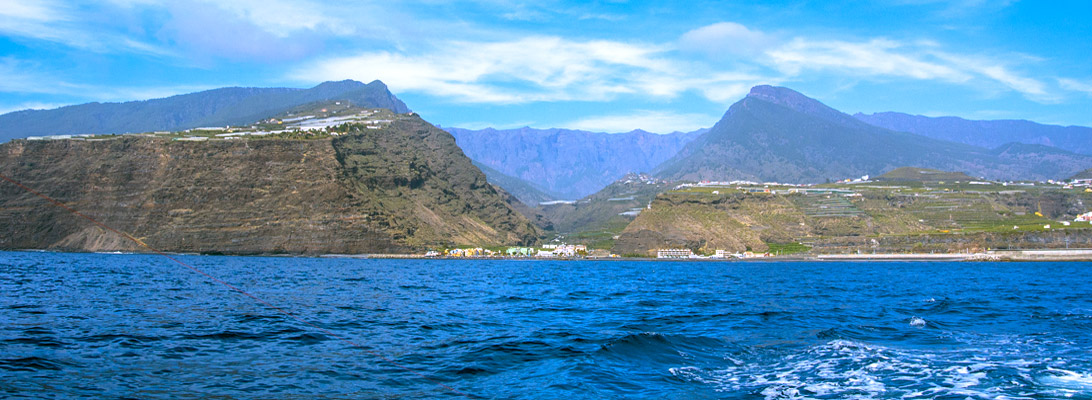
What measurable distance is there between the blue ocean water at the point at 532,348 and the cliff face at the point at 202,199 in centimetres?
9370

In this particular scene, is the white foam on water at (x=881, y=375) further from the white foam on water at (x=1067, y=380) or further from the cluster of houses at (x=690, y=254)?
the cluster of houses at (x=690, y=254)

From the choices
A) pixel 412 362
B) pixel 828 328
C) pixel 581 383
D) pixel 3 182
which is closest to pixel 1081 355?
pixel 828 328

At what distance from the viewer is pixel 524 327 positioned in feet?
91.4

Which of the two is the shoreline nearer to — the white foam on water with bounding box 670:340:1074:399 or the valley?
the valley

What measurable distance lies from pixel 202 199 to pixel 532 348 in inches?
4908

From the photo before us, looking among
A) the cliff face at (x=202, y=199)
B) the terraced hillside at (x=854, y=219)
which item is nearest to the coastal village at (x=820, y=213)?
the terraced hillside at (x=854, y=219)

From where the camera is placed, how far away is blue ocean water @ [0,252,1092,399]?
55.7 ft

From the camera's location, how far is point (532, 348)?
2275cm

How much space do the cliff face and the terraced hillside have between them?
50762mm

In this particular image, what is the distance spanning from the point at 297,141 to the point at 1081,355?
140 metres

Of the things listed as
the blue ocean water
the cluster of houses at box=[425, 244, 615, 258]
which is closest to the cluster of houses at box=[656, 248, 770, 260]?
the cluster of houses at box=[425, 244, 615, 258]

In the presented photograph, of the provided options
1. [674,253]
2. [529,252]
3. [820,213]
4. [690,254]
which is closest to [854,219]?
[820,213]

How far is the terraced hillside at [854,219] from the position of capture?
454 feet

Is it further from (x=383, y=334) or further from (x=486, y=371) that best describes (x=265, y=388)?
(x=383, y=334)
